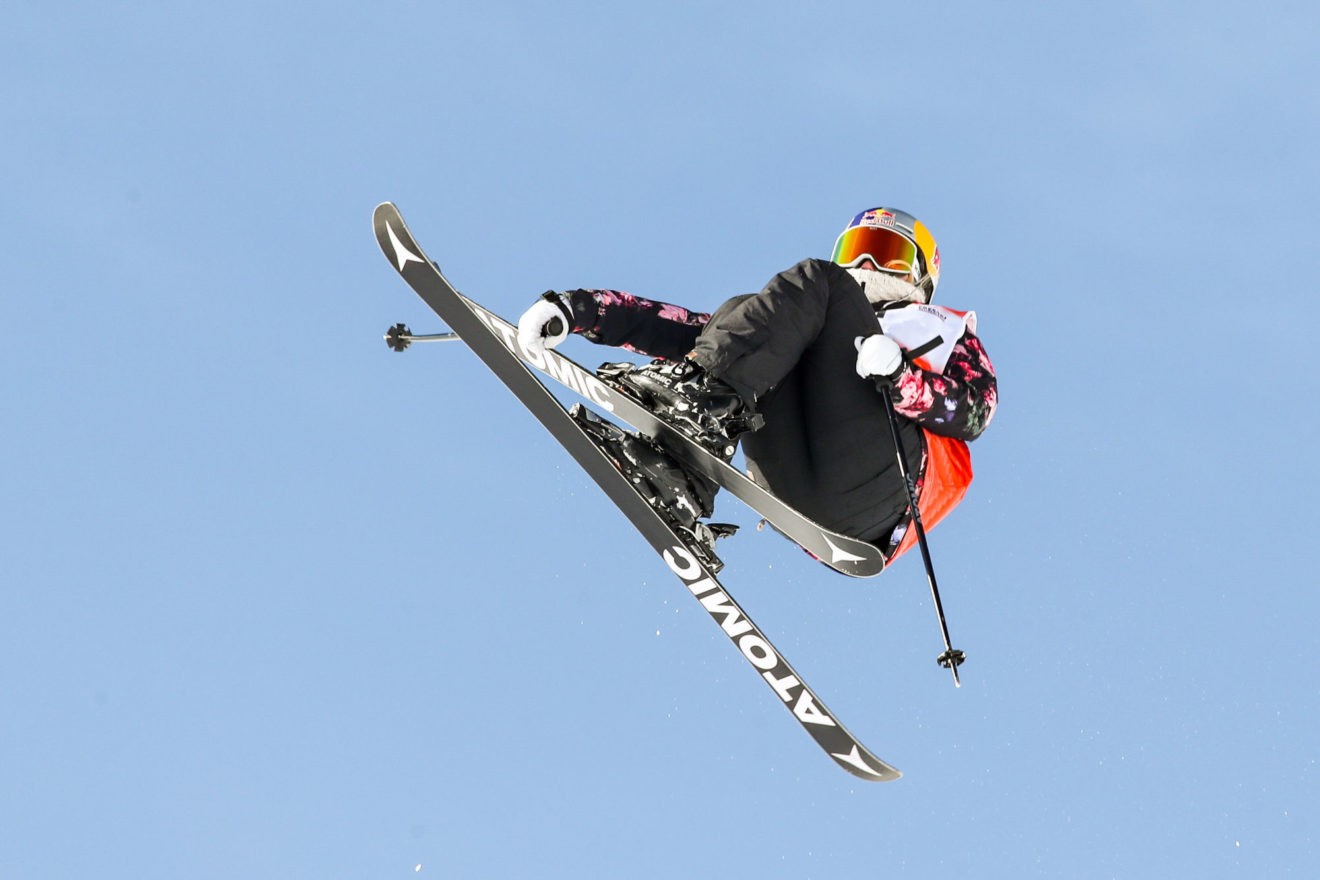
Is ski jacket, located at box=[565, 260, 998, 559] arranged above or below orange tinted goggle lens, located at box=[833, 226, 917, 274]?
below

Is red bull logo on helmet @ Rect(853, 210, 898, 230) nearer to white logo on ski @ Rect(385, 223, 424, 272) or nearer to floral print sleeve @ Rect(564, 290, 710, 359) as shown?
floral print sleeve @ Rect(564, 290, 710, 359)

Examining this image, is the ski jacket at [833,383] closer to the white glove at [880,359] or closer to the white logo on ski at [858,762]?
the white glove at [880,359]

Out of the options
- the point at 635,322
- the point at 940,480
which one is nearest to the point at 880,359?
the point at 940,480

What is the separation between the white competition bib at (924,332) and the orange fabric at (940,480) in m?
0.52

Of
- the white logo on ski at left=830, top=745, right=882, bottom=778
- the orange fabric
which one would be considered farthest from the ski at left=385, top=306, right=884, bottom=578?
the white logo on ski at left=830, top=745, right=882, bottom=778

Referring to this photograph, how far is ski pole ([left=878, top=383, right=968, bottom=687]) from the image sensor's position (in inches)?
325

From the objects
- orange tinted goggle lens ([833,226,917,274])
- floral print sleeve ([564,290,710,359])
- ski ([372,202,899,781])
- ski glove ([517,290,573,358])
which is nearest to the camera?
ski ([372,202,899,781])

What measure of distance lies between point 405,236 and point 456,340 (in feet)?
2.57

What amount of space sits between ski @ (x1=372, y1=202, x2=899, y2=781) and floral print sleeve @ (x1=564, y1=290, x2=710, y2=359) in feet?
1.14

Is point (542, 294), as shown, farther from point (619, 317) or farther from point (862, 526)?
point (862, 526)

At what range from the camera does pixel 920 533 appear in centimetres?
858

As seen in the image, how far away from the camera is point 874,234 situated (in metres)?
9.18

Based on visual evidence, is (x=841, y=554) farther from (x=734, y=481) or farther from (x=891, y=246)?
(x=891, y=246)

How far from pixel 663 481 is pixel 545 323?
0.95 meters
